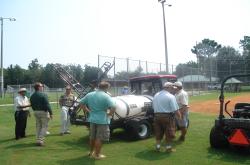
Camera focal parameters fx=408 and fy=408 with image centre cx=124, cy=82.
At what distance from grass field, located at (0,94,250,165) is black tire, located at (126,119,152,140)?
22cm

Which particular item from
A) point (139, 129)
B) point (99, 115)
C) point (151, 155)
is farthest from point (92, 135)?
point (139, 129)

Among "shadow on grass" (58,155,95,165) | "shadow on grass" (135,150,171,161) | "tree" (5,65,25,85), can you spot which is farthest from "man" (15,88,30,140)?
"tree" (5,65,25,85)

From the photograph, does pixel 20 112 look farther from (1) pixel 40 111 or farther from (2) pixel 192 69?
(2) pixel 192 69

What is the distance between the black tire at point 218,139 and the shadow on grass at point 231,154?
13 centimetres

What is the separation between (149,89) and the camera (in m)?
14.4

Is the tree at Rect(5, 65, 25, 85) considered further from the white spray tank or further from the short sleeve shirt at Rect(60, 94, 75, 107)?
the white spray tank

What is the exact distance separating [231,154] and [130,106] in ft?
12.4

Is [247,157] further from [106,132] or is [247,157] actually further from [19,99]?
[19,99]

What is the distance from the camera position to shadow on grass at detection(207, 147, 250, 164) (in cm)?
945

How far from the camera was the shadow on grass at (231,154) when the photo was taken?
9453mm

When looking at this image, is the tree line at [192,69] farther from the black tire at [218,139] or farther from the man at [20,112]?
the black tire at [218,139]

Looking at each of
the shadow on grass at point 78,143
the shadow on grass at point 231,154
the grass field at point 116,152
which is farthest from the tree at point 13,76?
the shadow on grass at point 231,154

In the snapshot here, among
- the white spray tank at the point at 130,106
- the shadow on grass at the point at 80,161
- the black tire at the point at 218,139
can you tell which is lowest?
the shadow on grass at the point at 80,161

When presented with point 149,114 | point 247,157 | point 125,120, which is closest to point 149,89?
A: point 149,114
